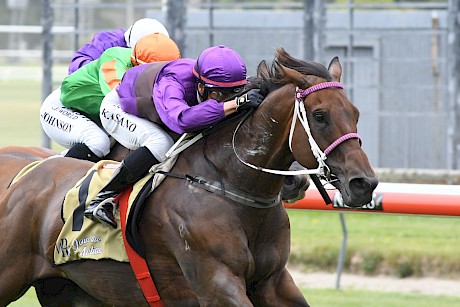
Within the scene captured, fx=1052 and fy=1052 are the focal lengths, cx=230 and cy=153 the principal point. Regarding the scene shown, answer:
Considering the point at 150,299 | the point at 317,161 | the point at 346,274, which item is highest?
the point at 317,161

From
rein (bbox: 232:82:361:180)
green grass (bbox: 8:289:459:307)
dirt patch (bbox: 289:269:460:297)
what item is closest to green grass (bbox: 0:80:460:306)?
green grass (bbox: 8:289:459:307)

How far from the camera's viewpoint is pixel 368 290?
8.47 metres

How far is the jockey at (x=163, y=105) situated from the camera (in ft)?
16.6

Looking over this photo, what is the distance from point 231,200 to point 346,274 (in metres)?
4.44

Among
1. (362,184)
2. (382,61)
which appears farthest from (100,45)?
(382,61)

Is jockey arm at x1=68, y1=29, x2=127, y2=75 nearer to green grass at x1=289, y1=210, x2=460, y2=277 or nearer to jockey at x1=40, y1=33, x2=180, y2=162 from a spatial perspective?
jockey at x1=40, y1=33, x2=180, y2=162

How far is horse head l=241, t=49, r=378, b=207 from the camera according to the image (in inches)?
179

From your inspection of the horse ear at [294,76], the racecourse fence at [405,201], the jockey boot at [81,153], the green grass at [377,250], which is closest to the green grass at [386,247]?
the green grass at [377,250]

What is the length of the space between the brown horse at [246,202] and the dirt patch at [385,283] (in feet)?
11.6

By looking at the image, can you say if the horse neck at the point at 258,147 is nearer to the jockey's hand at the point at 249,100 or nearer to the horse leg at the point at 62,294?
the jockey's hand at the point at 249,100

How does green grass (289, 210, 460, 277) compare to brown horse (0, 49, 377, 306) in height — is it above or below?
below

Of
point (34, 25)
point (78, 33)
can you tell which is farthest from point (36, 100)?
point (78, 33)

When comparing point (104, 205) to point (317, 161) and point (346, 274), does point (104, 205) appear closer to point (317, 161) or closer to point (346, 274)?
point (317, 161)

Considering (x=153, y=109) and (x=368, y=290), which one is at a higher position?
(x=153, y=109)
